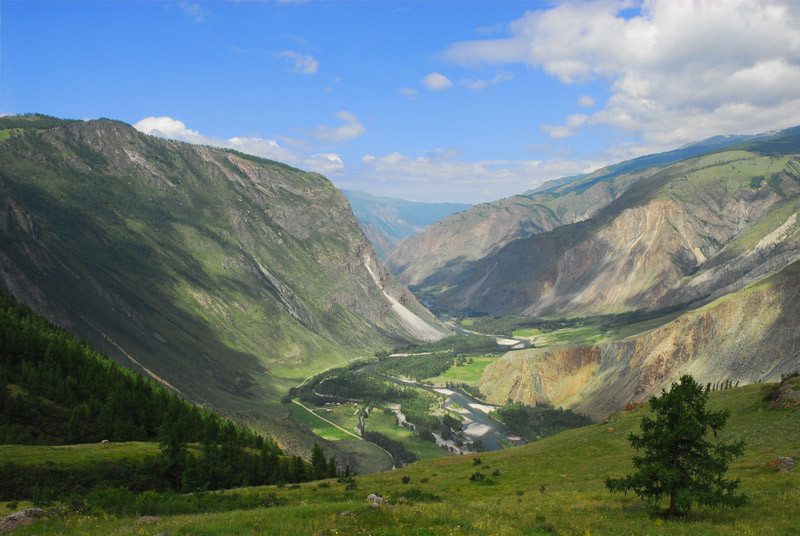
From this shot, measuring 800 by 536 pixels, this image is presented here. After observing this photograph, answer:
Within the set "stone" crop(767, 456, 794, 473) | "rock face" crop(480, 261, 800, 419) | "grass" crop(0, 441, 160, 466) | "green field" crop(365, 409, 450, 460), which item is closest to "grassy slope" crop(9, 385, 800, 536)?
"stone" crop(767, 456, 794, 473)

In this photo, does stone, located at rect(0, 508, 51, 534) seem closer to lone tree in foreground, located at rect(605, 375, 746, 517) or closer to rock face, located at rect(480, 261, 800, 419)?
lone tree in foreground, located at rect(605, 375, 746, 517)

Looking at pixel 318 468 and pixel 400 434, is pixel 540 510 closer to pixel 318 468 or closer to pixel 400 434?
pixel 318 468

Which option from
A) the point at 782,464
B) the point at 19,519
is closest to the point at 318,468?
the point at 19,519

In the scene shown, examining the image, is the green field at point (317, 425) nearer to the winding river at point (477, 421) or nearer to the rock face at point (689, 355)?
the winding river at point (477, 421)

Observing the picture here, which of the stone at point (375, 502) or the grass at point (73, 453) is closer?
the stone at point (375, 502)

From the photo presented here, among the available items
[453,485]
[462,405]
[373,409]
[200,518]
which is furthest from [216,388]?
[200,518]

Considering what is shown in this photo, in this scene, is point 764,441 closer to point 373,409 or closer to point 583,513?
point 583,513

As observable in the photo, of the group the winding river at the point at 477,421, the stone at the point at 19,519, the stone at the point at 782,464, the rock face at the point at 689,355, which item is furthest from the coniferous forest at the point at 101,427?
the rock face at the point at 689,355
